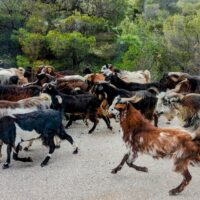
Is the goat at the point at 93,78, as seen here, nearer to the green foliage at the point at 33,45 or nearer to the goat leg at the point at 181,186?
the goat leg at the point at 181,186

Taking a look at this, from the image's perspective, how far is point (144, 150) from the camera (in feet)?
23.6

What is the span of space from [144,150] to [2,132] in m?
2.61

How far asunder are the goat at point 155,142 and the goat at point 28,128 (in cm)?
141

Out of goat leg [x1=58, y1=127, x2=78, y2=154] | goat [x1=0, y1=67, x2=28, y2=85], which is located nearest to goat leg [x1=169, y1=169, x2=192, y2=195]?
goat leg [x1=58, y1=127, x2=78, y2=154]

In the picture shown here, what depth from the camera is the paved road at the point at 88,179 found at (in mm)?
6938

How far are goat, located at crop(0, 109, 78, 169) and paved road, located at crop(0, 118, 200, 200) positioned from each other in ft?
1.02

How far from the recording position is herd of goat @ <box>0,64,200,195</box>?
22.5 feet

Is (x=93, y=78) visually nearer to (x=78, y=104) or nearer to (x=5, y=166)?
(x=78, y=104)

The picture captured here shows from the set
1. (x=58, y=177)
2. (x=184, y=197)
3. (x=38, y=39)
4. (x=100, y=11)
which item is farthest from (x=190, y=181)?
(x=100, y=11)

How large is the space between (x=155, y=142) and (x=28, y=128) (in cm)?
245

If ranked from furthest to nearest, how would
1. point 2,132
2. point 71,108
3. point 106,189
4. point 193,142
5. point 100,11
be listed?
point 100,11
point 71,108
point 2,132
point 106,189
point 193,142

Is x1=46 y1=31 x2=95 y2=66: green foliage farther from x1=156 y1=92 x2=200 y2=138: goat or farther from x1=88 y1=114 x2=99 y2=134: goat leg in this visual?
x1=156 y1=92 x2=200 y2=138: goat

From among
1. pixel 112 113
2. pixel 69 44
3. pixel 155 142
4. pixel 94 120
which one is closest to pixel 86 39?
pixel 69 44

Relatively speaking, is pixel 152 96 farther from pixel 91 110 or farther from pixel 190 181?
pixel 190 181
